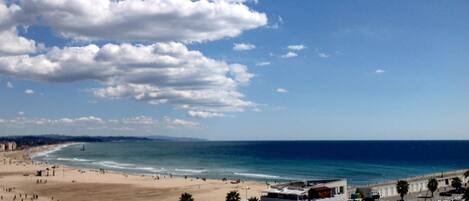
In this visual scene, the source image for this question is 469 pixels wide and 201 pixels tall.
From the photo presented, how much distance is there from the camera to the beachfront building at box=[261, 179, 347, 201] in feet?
138

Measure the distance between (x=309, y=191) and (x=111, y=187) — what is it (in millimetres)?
57528

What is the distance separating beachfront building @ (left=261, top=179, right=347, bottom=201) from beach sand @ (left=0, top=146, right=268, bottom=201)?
3115 centimetres

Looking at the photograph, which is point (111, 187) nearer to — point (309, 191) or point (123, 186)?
point (123, 186)

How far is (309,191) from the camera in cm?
4228

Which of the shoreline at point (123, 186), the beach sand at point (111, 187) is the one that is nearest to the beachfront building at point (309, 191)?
the shoreline at point (123, 186)

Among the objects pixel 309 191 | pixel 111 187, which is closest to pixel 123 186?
pixel 111 187

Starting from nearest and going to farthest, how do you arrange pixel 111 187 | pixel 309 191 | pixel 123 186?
pixel 309 191 → pixel 111 187 → pixel 123 186

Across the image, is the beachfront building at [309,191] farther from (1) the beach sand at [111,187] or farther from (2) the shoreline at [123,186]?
(1) the beach sand at [111,187]

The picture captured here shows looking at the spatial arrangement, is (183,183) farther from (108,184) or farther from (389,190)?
(389,190)

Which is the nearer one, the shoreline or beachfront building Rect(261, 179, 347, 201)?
beachfront building Rect(261, 179, 347, 201)

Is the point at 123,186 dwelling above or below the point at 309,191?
below

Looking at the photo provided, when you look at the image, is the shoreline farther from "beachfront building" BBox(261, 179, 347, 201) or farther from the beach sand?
"beachfront building" BBox(261, 179, 347, 201)

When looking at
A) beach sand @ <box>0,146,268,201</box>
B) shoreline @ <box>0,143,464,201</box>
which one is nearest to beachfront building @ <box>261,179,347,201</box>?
shoreline @ <box>0,143,464,201</box>

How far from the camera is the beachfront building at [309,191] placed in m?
42.2
